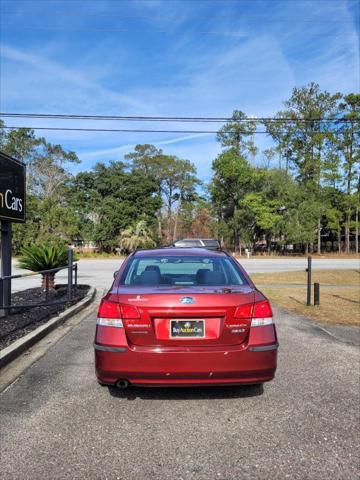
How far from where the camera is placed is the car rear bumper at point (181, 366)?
379 cm

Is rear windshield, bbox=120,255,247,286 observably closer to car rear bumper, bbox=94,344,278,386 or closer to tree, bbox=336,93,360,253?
car rear bumper, bbox=94,344,278,386

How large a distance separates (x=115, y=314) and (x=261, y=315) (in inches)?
52.9

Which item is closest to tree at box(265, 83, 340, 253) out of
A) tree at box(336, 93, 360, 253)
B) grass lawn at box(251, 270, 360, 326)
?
tree at box(336, 93, 360, 253)

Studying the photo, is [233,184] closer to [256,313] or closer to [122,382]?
[256,313]

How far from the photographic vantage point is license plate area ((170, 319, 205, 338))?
3.87 meters

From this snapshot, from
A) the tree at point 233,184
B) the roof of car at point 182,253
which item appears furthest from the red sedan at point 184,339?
the tree at point 233,184

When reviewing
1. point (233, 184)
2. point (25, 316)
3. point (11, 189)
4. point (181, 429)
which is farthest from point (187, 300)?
point (233, 184)

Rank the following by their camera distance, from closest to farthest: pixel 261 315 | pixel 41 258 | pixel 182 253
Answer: pixel 261 315, pixel 182 253, pixel 41 258

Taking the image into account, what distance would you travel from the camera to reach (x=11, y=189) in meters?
8.53

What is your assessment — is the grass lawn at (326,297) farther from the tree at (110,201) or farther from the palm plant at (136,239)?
the tree at (110,201)

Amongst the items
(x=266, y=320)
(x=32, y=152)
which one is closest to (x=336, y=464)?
(x=266, y=320)

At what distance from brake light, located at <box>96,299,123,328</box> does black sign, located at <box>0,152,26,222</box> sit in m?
4.88

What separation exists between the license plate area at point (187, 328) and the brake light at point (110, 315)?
1.57ft

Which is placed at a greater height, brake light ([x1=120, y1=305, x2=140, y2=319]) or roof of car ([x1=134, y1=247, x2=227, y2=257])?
roof of car ([x1=134, y1=247, x2=227, y2=257])
